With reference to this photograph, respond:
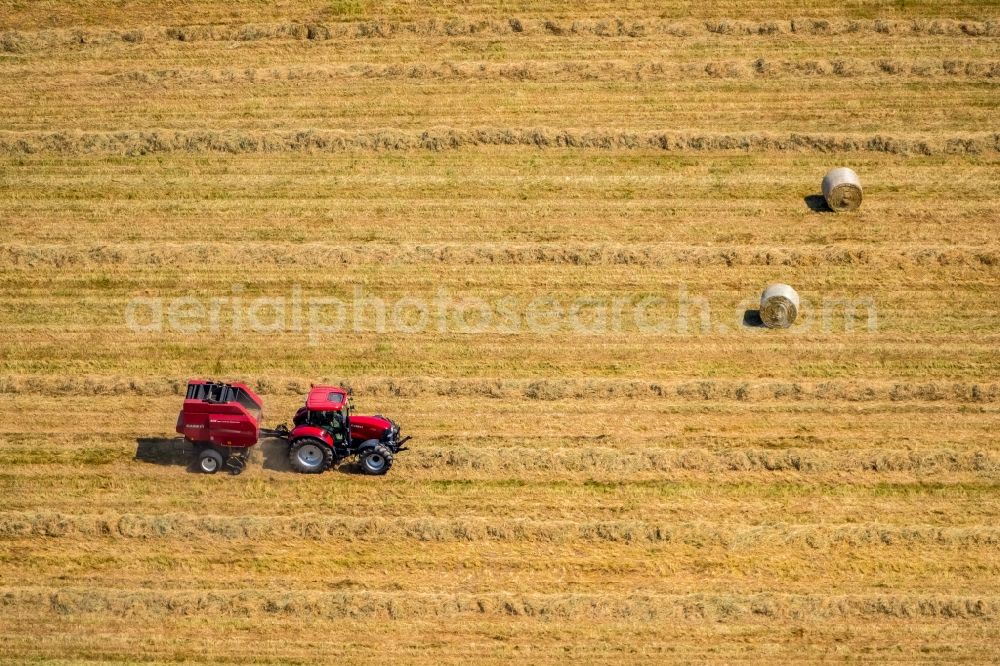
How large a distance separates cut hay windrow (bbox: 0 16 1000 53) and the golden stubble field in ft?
0.33

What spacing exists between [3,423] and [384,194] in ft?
30.9

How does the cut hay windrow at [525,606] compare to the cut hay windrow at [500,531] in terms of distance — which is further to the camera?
the cut hay windrow at [500,531]

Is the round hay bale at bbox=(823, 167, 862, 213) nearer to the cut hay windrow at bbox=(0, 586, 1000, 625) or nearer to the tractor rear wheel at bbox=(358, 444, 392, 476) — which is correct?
the cut hay windrow at bbox=(0, 586, 1000, 625)

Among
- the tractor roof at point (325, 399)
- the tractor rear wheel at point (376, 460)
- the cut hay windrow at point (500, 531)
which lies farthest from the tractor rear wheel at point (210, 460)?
the tractor rear wheel at point (376, 460)

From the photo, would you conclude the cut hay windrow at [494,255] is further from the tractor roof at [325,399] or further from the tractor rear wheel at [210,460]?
the tractor rear wheel at [210,460]

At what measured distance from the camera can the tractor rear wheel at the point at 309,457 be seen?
2078 cm

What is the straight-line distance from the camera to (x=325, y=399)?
21000 millimetres

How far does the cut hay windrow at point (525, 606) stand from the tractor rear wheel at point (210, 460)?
2.64 meters

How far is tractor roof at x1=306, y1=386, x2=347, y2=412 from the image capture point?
2081cm

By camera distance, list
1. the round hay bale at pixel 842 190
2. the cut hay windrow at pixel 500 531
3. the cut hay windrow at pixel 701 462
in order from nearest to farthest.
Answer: the cut hay windrow at pixel 500 531 → the cut hay windrow at pixel 701 462 → the round hay bale at pixel 842 190

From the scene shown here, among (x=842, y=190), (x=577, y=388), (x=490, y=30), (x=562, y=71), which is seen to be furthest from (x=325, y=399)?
(x=490, y=30)

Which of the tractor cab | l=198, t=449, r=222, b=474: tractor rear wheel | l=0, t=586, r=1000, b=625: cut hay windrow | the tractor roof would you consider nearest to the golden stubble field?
l=0, t=586, r=1000, b=625: cut hay windrow

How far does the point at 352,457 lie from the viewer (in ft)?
70.9

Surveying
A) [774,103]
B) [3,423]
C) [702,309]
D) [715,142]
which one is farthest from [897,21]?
[3,423]
